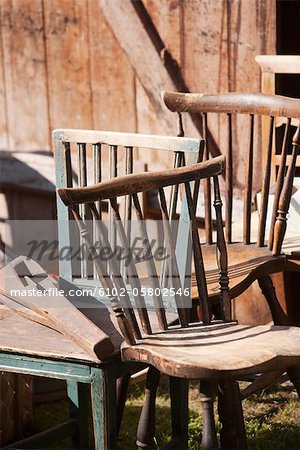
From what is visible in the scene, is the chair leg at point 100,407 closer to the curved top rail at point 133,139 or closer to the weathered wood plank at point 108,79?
the curved top rail at point 133,139

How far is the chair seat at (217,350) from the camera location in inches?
106

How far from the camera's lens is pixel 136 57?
489cm

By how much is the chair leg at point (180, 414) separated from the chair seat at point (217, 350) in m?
0.44

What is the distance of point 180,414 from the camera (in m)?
3.46

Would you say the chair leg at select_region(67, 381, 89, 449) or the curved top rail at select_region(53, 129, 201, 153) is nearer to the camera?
the curved top rail at select_region(53, 129, 201, 153)

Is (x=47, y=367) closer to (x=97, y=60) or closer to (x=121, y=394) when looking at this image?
(x=121, y=394)

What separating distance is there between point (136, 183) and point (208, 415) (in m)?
0.72

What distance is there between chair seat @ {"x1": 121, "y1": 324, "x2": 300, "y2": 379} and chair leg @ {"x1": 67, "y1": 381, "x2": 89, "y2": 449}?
0.69 metres

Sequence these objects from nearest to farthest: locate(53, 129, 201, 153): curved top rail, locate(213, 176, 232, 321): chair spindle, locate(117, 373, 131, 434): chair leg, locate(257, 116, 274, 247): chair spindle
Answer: locate(213, 176, 232, 321): chair spindle → locate(53, 129, 201, 153): curved top rail → locate(257, 116, 274, 247): chair spindle → locate(117, 373, 131, 434): chair leg

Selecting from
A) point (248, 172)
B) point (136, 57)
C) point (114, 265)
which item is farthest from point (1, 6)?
point (114, 265)

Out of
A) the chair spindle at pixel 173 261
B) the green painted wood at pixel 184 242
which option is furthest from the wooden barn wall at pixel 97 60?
the chair spindle at pixel 173 261

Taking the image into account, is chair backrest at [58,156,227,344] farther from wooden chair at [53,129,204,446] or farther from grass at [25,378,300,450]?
grass at [25,378,300,450]

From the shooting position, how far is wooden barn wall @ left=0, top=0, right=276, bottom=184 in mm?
4520

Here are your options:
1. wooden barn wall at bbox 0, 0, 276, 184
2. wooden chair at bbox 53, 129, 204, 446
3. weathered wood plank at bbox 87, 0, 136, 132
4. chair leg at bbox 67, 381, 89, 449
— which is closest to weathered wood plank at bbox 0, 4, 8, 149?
wooden barn wall at bbox 0, 0, 276, 184
